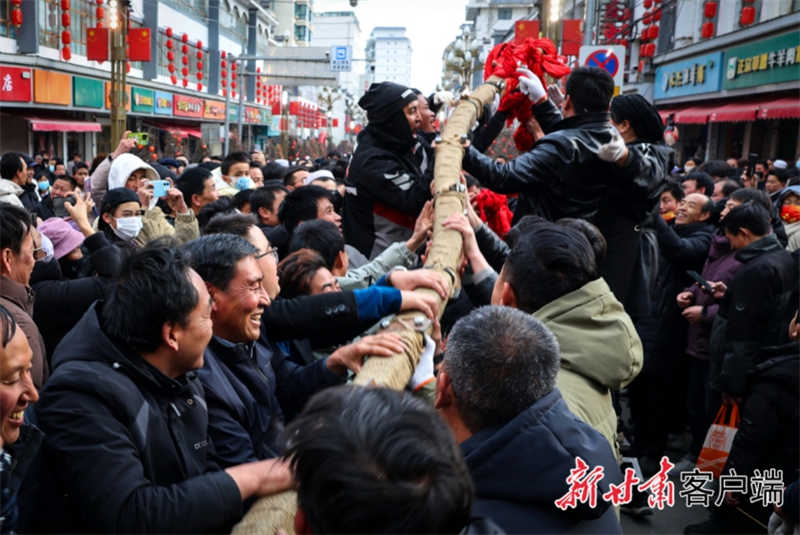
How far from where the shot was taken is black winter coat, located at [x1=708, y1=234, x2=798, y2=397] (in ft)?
15.3

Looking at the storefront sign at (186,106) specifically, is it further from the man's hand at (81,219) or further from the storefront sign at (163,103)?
the man's hand at (81,219)

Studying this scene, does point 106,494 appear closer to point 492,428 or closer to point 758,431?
point 492,428

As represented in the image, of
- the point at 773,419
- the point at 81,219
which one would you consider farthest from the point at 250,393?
the point at 773,419

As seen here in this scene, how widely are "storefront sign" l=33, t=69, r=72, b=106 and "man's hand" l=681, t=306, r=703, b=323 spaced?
17707 millimetres

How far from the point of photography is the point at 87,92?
21.6 m

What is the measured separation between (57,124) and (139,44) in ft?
10.7

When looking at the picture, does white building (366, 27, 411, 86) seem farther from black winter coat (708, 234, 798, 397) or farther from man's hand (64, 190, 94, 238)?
man's hand (64, 190, 94, 238)

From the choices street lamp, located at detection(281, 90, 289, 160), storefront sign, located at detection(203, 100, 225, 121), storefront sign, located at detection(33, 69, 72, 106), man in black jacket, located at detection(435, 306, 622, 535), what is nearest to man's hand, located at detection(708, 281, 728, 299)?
man in black jacket, located at detection(435, 306, 622, 535)

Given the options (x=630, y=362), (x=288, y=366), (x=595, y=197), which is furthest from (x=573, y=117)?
(x=288, y=366)

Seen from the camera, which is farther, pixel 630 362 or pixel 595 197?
pixel 595 197

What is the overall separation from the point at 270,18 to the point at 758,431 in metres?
47.4

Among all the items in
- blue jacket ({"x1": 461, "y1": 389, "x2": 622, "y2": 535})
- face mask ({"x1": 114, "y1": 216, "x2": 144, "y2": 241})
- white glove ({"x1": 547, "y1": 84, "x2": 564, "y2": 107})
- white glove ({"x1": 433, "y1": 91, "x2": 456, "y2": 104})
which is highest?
white glove ({"x1": 547, "y1": 84, "x2": 564, "y2": 107})

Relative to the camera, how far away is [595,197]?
397cm

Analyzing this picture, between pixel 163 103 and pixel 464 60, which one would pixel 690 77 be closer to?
pixel 464 60
